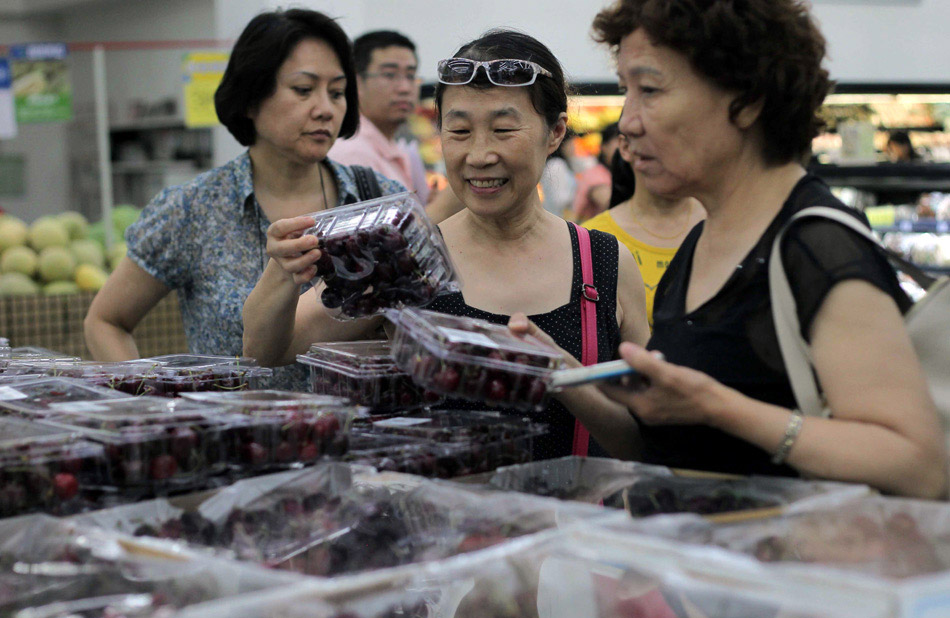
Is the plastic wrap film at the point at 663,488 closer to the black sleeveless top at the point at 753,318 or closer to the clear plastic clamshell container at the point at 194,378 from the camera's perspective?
the black sleeveless top at the point at 753,318

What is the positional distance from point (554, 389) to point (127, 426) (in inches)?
27.6

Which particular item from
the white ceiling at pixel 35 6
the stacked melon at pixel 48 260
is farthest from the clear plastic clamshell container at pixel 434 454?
the white ceiling at pixel 35 6

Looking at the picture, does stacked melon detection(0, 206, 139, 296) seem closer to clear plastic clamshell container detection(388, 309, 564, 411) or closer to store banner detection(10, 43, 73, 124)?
store banner detection(10, 43, 73, 124)

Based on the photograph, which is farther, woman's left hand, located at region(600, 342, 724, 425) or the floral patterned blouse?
the floral patterned blouse

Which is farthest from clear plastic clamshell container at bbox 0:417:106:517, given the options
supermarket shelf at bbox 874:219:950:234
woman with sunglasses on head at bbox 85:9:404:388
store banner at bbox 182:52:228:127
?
supermarket shelf at bbox 874:219:950:234

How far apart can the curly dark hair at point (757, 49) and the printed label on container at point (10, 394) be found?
4.42 feet

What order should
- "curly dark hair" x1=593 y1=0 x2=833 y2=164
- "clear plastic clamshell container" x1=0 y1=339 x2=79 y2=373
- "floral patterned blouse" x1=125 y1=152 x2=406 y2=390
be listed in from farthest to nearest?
"floral patterned blouse" x1=125 y1=152 x2=406 y2=390
"clear plastic clamshell container" x1=0 y1=339 x2=79 y2=373
"curly dark hair" x1=593 y1=0 x2=833 y2=164

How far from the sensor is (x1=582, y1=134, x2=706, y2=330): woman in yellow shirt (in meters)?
3.47

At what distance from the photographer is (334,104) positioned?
3062mm

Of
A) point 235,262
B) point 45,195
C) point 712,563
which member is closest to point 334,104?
point 235,262

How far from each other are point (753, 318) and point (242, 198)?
5.85ft

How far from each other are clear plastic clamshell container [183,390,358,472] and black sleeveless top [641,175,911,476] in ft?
1.94

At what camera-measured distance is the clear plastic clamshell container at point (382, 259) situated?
1.96 metres

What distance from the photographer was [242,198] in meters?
2.96
